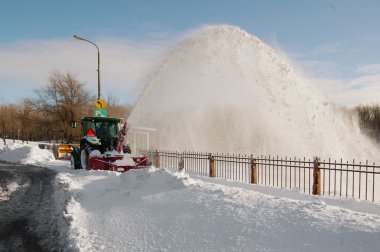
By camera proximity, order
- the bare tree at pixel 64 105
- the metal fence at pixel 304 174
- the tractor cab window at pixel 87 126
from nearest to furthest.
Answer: the metal fence at pixel 304 174 → the tractor cab window at pixel 87 126 → the bare tree at pixel 64 105

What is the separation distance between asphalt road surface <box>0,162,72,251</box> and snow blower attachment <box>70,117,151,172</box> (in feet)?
7.15

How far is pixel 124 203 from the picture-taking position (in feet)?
23.3

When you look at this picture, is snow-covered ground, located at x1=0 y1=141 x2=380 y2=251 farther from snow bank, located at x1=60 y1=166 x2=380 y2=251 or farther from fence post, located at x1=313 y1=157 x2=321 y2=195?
fence post, located at x1=313 y1=157 x2=321 y2=195

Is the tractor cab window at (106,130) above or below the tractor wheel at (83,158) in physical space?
above

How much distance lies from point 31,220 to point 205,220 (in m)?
4.13

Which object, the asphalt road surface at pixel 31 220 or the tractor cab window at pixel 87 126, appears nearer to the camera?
the asphalt road surface at pixel 31 220

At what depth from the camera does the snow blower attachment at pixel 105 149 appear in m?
12.8

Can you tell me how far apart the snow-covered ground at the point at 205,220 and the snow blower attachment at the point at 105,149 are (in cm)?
456

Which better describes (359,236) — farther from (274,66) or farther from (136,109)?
(274,66)

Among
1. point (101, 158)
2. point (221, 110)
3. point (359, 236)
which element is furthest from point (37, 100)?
point (359, 236)

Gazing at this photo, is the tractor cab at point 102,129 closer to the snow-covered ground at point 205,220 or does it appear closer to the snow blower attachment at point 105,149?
A: the snow blower attachment at point 105,149

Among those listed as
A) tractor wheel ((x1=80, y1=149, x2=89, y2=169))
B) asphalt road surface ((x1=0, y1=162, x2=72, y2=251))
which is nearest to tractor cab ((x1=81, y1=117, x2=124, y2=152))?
tractor wheel ((x1=80, y1=149, x2=89, y2=169))

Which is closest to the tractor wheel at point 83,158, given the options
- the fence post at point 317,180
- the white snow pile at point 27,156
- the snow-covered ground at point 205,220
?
the snow-covered ground at point 205,220

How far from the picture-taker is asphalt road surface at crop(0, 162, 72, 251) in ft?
18.2
